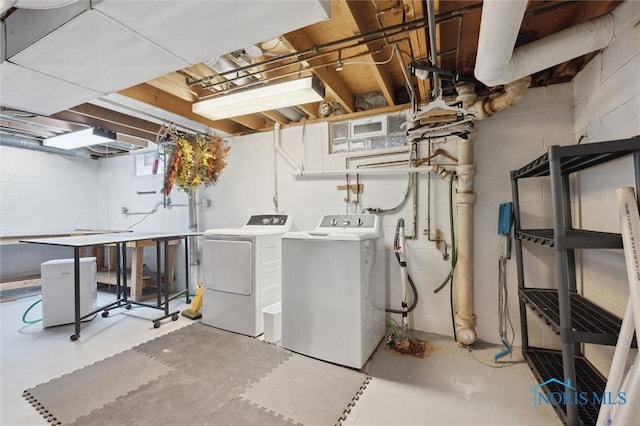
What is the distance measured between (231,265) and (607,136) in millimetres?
3411

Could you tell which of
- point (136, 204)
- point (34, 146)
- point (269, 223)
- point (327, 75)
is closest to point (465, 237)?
point (327, 75)

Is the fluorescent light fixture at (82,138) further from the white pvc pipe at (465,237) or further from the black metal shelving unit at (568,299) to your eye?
the black metal shelving unit at (568,299)

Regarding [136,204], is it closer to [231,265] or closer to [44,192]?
[44,192]

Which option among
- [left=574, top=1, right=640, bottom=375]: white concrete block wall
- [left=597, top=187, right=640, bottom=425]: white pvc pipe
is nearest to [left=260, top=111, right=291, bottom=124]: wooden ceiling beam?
[left=574, top=1, right=640, bottom=375]: white concrete block wall

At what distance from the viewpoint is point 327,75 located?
2.67m

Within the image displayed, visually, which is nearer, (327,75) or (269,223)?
(327,75)

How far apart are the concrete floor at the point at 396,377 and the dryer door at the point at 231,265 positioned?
2.64 ft

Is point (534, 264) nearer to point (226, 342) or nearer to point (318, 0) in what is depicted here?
point (318, 0)

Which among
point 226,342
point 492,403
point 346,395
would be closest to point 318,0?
point 346,395

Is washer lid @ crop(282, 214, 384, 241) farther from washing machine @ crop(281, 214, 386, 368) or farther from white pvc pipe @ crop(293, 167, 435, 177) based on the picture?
white pvc pipe @ crop(293, 167, 435, 177)

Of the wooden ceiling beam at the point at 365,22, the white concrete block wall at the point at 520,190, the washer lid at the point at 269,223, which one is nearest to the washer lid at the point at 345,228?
the washer lid at the point at 269,223

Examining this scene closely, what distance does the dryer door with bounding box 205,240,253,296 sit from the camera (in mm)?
2990

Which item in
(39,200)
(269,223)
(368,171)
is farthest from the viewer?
(39,200)

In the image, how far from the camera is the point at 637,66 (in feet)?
5.32
